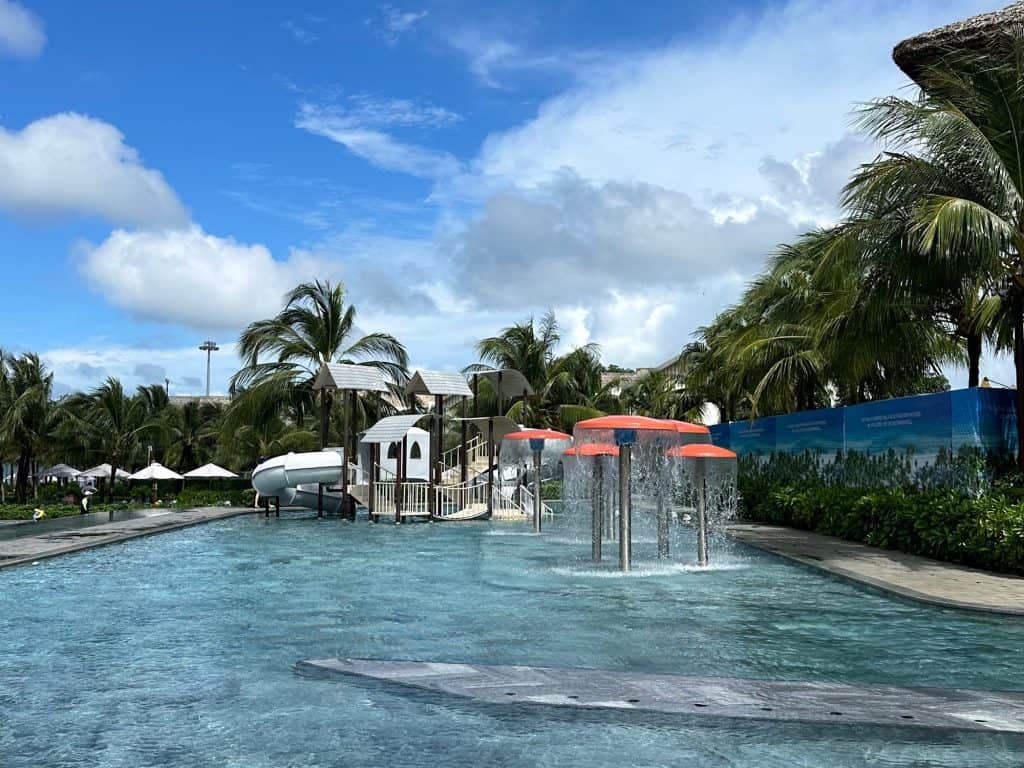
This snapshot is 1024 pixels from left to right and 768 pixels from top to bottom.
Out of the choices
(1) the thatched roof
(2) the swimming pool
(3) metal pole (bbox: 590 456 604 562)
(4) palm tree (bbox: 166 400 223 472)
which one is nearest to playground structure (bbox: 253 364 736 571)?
(3) metal pole (bbox: 590 456 604 562)

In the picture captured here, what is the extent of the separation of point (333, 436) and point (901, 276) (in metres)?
32.0

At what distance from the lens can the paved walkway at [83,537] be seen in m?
15.1

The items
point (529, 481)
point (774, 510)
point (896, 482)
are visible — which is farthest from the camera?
point (529, 481)

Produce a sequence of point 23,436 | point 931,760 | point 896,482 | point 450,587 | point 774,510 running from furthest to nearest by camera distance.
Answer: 1. point 23,436
2. point 774,510
3. point 896,482
4. point 450,587
5. point 931,760

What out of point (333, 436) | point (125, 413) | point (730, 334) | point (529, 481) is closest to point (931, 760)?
point (730, 334)

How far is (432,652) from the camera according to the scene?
7.75 metres

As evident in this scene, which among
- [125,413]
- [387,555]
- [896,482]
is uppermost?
[125,413]

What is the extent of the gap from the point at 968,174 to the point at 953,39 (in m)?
6.47

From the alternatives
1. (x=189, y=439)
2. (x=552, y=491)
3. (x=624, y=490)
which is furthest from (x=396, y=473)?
(x=189, y=439)

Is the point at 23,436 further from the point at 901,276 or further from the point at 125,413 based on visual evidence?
the point at 901,276

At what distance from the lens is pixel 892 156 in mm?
13672

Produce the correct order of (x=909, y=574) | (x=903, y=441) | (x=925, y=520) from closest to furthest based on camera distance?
(x=909, y=574)
(x=925, y=520)
(x=903, y=441)

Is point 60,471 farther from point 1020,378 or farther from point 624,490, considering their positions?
point 1020,378

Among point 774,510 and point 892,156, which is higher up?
point 892,156
